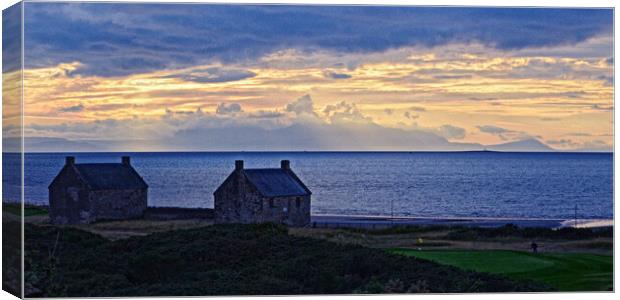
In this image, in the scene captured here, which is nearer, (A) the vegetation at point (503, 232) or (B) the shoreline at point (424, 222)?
(A) the vegetation at point (503, 232)

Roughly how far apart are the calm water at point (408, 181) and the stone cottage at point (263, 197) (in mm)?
194

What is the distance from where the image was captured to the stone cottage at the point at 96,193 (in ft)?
87.6

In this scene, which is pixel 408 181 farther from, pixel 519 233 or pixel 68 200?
pixel 68 200

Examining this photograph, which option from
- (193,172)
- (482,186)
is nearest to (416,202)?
(482,186)

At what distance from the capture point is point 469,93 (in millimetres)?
26484

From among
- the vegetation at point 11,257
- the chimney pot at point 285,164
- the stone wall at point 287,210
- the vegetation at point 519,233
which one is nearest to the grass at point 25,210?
the vegetation at point 11,257

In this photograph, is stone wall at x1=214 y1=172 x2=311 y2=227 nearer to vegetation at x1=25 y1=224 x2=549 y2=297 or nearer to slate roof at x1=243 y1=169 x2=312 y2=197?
slate roof at x1=243 y1=169 x2=312 y2=197

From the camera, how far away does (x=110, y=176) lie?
27625 mm

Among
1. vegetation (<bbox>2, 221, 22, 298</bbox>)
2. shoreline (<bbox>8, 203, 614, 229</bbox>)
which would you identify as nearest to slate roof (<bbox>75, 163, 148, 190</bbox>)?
shoreline (<bbox>8, 203, 614, 229</bbox>)

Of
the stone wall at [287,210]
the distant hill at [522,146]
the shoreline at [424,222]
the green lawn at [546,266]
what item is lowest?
the green lawn at [546,266]

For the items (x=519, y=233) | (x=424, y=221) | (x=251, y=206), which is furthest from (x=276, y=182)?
(x=519, y=233)

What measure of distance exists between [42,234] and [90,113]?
2.41 m

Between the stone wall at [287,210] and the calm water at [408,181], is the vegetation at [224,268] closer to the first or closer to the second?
the stone wall at [287,210]

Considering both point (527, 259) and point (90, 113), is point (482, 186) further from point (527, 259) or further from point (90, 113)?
point (90, 113)
